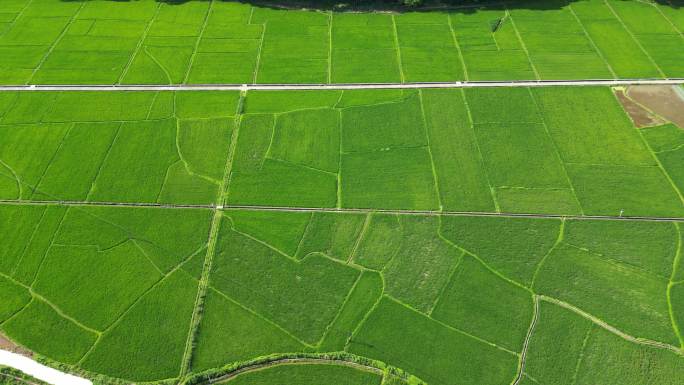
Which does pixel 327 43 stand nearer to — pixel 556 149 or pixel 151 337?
pixel 556 149

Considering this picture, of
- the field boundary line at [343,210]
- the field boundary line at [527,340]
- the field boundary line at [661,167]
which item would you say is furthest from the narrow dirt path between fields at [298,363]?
the field boundary line at [661,167]

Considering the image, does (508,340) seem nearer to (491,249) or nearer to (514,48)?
(491,249)

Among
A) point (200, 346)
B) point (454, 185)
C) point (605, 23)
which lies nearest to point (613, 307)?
point (454, 185)

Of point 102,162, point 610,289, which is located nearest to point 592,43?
point 610,289

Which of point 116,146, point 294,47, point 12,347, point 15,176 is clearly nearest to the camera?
point 12,347

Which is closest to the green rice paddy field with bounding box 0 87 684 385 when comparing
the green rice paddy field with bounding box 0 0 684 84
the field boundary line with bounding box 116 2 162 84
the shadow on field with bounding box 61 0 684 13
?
the field boundary line with bounding box 116 2 162 84

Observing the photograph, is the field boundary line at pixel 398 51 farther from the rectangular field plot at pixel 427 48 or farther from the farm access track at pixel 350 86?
the farm access track at pixel 350 86

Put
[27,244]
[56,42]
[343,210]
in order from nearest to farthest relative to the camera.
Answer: [27,244], [343,210], [56,42]
